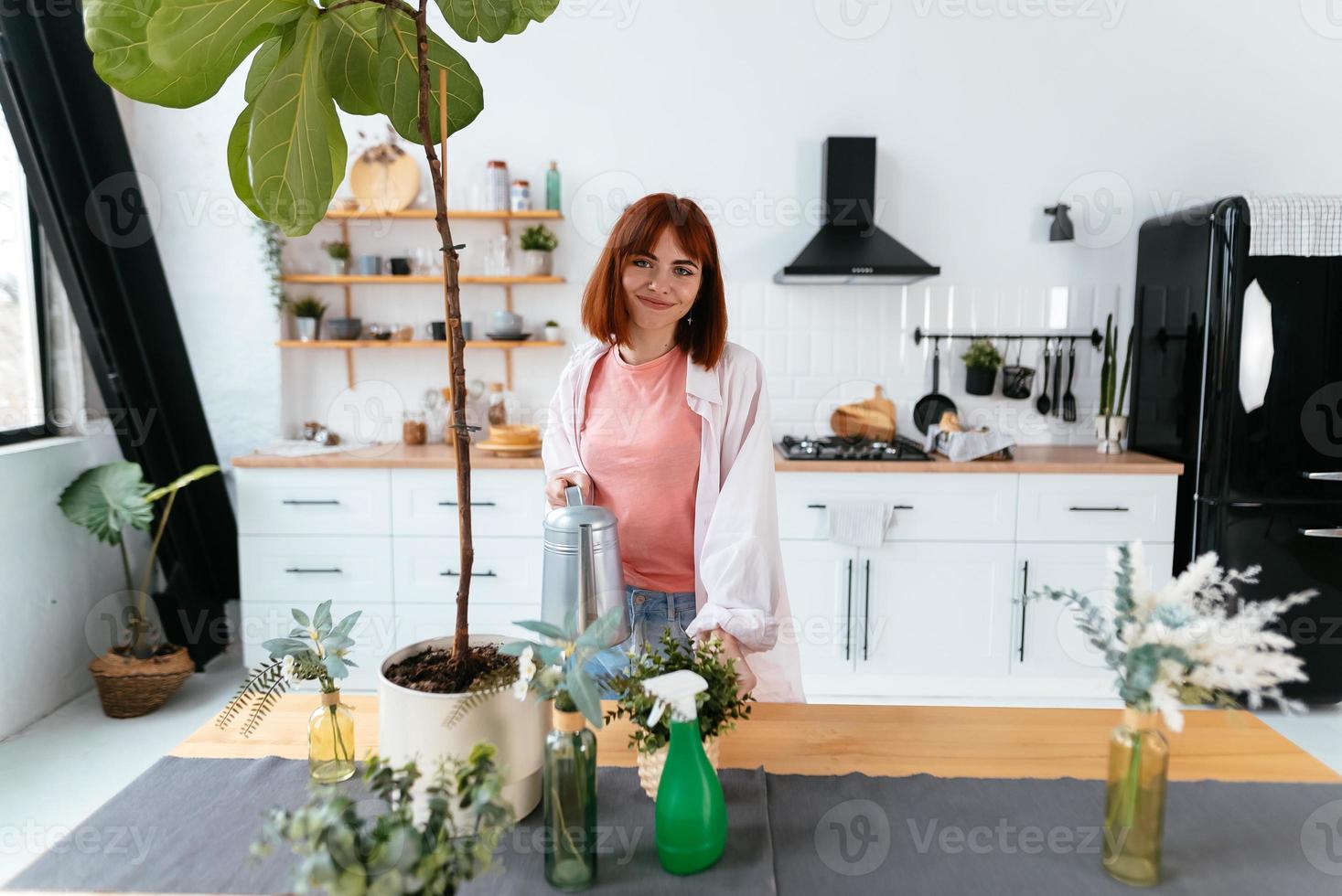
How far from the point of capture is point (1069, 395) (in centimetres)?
390

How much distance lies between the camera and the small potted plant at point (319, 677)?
1.13 metres

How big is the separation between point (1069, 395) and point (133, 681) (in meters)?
3.94

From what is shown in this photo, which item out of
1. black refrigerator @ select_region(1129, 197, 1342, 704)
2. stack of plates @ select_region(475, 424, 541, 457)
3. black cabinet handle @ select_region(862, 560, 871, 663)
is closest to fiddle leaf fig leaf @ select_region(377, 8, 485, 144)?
stack of plates @ select_region(475, 424, 541, 457)

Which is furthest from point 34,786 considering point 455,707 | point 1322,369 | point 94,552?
point 1322,369

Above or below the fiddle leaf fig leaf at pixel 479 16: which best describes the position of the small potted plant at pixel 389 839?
below

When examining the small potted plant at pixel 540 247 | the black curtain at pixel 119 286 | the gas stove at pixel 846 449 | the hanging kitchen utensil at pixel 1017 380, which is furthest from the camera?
the hanging kitchen utensil at pixel 1017 380

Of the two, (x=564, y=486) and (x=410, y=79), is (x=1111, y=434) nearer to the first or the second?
(x=564, y=486)

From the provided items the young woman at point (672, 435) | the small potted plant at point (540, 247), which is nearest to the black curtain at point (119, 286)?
the small potted plant at point (540, 247)

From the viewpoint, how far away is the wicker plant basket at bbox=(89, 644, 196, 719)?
10.3 feet

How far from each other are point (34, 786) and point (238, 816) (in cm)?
218

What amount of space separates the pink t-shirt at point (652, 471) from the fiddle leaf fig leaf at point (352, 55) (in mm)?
815

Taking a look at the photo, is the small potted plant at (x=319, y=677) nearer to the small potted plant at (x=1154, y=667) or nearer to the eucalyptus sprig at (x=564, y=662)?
the eucalyptus sprig at (x=564, y=662)

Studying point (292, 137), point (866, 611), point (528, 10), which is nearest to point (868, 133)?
point (866, 611)

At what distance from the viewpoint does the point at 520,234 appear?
3.88 metres
